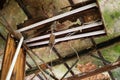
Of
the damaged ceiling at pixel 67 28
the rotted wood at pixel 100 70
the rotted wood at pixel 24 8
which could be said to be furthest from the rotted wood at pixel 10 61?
the rotted wood at pixel 100 70

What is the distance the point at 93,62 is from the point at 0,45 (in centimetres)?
257

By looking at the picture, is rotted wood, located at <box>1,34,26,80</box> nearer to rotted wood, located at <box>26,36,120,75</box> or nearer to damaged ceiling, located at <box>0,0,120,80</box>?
damaged ceiling, located at <box>0,0,120,80</box>

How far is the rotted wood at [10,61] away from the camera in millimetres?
4047

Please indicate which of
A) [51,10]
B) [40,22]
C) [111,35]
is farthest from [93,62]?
[40,22]

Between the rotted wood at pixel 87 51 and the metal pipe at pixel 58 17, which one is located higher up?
the metal pipe at pixel 58 17

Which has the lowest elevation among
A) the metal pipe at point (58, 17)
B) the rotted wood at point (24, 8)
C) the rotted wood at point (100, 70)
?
the rotted wood at point (100, 70)

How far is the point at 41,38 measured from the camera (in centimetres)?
471

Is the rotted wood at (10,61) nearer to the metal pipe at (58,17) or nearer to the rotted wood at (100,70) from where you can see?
the metal pipe at (58,17)

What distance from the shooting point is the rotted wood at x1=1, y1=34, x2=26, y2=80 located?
13.3 feet

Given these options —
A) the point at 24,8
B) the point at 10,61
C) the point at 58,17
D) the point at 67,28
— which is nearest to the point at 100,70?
the point at 67,28

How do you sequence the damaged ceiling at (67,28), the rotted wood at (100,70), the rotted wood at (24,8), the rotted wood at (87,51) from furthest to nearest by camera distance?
the rotted wood at (87,51), the rotted wood at (100,70), the rotted wood at (24,8), the damaged ceiling at (67,28)

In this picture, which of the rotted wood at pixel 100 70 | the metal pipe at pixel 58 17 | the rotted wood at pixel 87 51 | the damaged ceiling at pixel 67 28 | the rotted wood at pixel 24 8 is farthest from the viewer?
the rotted wood at pixel 87 51

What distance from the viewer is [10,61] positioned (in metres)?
4.15

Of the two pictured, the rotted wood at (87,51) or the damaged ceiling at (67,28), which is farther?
the rotted wood at (87,51)
